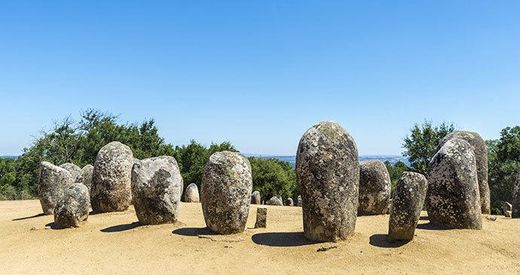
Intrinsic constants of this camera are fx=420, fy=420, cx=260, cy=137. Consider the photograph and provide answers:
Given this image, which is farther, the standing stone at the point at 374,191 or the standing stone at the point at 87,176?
the standing stone at the point at 87,176

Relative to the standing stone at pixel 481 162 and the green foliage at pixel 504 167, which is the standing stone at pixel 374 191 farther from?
the green foliage at pixel 504 167

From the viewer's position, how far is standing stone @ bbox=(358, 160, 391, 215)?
17.4 metres

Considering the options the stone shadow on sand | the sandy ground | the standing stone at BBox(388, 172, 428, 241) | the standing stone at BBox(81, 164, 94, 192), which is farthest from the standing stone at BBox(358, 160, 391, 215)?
the standing stone at BBox(81, 164, 94, 192)

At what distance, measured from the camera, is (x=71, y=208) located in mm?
15086

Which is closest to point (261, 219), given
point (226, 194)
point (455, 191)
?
point (226, 194)

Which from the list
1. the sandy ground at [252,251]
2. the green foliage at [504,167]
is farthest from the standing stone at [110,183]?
the green foliage at [504,167]

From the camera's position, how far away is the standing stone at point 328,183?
1148cm

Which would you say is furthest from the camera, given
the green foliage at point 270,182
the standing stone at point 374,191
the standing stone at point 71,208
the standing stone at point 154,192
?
the green foliage at point 270,182

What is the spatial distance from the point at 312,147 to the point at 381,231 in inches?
161

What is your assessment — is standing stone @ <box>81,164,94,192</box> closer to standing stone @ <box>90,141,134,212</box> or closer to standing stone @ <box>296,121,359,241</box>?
standing stone @ <box>90,141,134,212</box>

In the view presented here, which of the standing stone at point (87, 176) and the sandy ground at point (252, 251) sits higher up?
the standing stone at point (87, 176)

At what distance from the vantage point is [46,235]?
1458 centimetres

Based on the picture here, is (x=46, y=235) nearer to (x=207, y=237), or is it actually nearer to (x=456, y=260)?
(x=207, y=237)

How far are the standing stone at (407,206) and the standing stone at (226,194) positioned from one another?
14.4 ft
